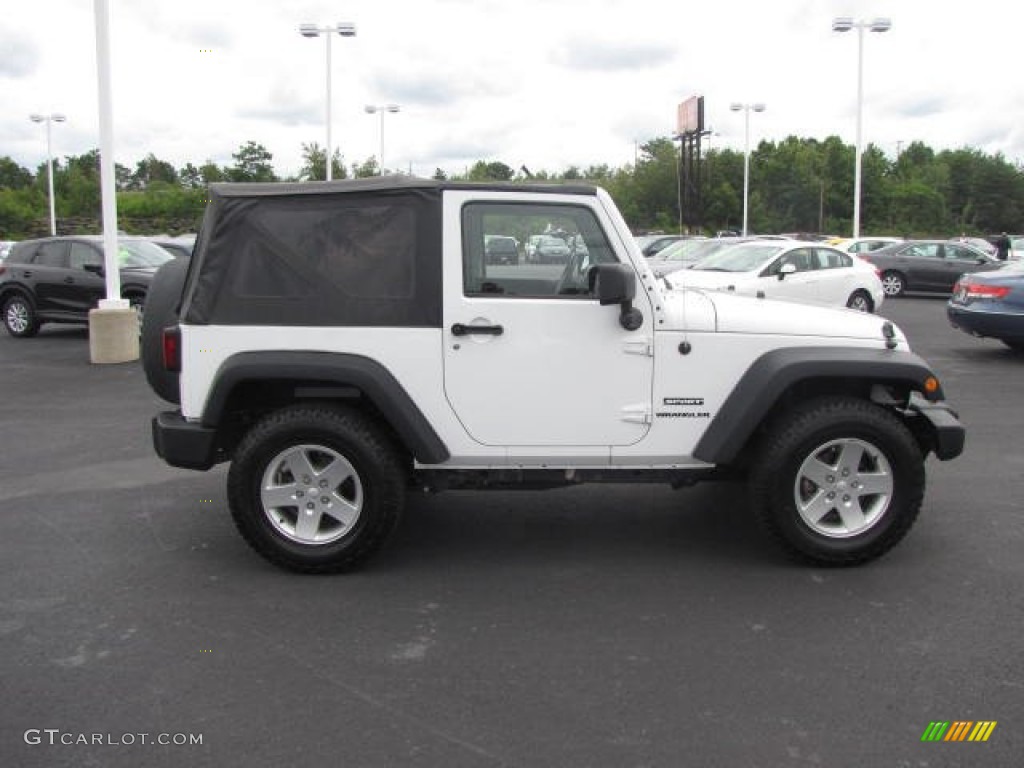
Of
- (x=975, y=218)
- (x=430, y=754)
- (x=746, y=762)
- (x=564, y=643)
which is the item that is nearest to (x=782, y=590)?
(x=564, y=643)

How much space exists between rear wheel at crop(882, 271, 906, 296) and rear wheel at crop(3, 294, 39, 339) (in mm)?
19294

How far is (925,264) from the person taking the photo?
23.9 metres

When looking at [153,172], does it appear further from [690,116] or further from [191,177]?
[690,116]

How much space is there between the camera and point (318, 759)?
317cm

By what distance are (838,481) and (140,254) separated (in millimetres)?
13306

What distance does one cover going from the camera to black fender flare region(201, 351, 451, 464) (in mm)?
4625

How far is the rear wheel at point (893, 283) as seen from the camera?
79.7ft

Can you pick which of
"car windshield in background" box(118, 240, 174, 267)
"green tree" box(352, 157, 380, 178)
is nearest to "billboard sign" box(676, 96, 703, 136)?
"green tree" box(352, 157, 380, 178)

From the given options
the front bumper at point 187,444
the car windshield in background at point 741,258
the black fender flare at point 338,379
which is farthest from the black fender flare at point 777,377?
the car windshield in background at point 741,258

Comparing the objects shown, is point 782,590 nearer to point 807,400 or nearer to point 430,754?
point 807,400

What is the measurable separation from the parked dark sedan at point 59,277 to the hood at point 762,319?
1166cm

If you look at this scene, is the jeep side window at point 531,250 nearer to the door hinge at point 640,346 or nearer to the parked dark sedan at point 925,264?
the door hinge at point 640,346

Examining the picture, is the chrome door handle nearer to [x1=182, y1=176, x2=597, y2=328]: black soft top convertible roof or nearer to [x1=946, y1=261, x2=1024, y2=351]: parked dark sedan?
[x1=182, y1=176, x2=597, y2=328]: black soft top convertible roof

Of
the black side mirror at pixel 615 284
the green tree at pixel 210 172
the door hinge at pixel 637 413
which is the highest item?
the green tree at pixel 210 172
